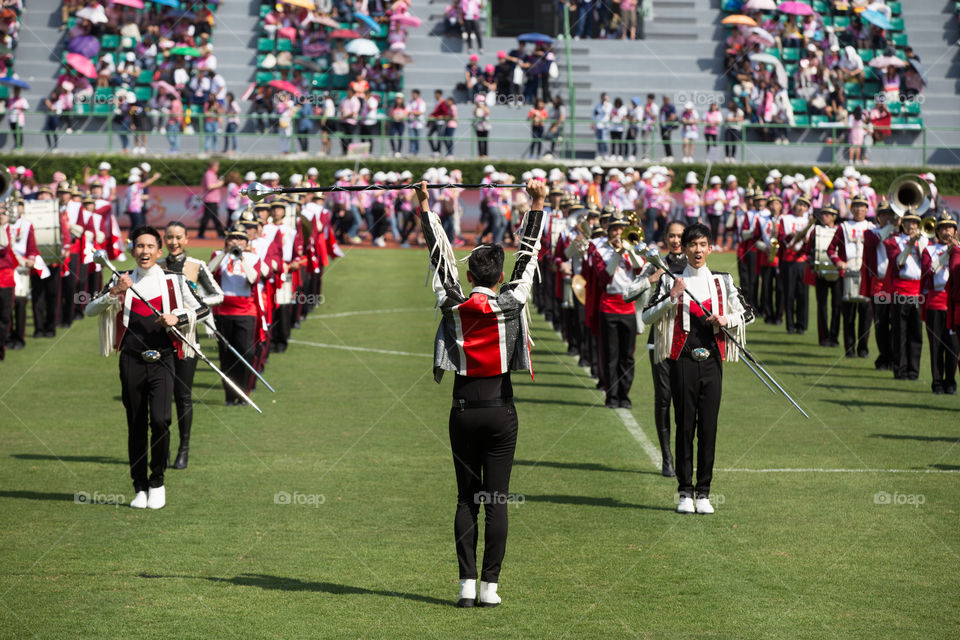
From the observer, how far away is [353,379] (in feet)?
54.8

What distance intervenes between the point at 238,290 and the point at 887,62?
30.5 metres

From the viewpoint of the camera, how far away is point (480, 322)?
7473 millimetres

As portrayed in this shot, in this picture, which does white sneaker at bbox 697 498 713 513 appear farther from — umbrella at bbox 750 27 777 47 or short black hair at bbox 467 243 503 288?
umbrella at bbox 750 27 777 47

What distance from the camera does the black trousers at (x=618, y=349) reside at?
46.1 ft

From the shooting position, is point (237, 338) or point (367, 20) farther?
point (367, 20)

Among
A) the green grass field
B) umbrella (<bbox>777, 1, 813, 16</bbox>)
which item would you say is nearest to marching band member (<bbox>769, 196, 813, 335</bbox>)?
the green grass field

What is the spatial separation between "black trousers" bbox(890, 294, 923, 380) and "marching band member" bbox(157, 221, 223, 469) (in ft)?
30.8

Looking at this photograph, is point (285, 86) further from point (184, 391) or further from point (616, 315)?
point (184, 391)

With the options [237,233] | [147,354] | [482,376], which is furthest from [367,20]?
[482,376]

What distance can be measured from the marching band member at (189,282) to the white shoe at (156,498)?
2.80 ft

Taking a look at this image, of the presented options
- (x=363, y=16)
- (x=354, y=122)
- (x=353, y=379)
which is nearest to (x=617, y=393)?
(x=353, y=379)

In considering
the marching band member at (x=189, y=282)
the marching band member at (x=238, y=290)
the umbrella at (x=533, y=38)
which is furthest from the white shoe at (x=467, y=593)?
the umbrella at (x=533, y=38)

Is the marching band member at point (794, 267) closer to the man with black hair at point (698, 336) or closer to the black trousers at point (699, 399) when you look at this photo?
Answer: the man with black hair at point (698, 336)

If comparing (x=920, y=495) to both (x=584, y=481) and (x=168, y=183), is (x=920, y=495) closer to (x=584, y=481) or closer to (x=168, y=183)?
(x=584, y=481)
